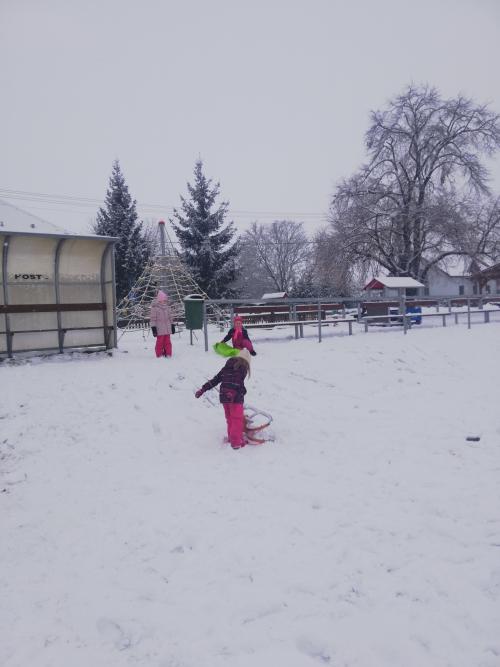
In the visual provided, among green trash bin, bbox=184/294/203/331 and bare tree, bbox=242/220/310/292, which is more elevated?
bare tree, bbox=242/220/310/292

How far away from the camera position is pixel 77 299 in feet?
35.4

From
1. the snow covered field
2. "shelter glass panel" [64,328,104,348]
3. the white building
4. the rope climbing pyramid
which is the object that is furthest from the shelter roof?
the snow covered field

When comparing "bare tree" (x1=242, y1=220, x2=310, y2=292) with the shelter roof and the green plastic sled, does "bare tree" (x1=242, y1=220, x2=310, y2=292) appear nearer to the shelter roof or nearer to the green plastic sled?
the shelter roof

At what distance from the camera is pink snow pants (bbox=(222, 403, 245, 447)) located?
6.03 meters

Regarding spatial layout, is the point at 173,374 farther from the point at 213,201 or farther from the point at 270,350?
the point at 213,201

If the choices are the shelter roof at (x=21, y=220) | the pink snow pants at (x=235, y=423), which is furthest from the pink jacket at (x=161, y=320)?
the shelter roof at (x=21, y=220)

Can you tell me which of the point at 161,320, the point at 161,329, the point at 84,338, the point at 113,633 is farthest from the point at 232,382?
the point at 84,338

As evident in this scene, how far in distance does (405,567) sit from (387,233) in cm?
2798

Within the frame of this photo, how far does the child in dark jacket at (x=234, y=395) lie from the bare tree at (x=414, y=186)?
24393 mm

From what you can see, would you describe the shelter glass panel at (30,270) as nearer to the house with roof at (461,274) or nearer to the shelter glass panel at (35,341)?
the shelter glass panel at (35,341)

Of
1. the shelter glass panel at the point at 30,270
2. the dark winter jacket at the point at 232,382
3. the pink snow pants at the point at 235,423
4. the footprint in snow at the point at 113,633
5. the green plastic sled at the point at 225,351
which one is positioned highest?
the shelter glass panel at the point at 30,270

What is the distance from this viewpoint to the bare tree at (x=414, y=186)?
1096 inches

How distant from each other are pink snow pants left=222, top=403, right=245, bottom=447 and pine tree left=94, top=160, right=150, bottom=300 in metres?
26.2

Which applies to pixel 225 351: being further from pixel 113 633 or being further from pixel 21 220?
pixel 21 220
